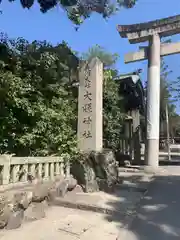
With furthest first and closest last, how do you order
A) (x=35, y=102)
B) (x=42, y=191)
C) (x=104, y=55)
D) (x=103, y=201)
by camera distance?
1. (x=104, y=55)
2. (x=35, y=102)
3. (x=103, y=201)
4. (x=42, y=191)

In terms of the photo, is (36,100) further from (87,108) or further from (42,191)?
(42,191)

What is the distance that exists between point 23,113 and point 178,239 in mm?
4445

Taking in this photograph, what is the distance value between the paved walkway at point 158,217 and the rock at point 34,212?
5.11 feet

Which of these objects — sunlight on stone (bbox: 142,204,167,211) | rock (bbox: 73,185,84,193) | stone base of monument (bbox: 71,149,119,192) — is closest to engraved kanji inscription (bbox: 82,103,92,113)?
stone base of monument (bbox: 71,149,119,192)

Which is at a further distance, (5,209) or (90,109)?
(90,109)

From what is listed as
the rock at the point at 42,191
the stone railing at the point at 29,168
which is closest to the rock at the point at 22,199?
the rock at the point at 42,191

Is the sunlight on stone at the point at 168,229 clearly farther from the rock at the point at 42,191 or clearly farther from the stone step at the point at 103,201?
the rock at the point at 42,191

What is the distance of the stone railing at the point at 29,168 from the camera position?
189 inches

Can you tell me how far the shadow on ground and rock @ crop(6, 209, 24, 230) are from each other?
5.23 ft

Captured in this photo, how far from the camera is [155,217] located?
516 centimetres

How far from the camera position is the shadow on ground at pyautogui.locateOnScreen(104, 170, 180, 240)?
4324 mm

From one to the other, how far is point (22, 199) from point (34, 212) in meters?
0.45

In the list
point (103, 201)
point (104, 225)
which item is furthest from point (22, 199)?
point (103, 201)

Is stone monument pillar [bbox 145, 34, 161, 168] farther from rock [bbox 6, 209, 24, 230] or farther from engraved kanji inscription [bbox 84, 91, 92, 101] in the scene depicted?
rock [bbox 6, 209, 24, 230]
